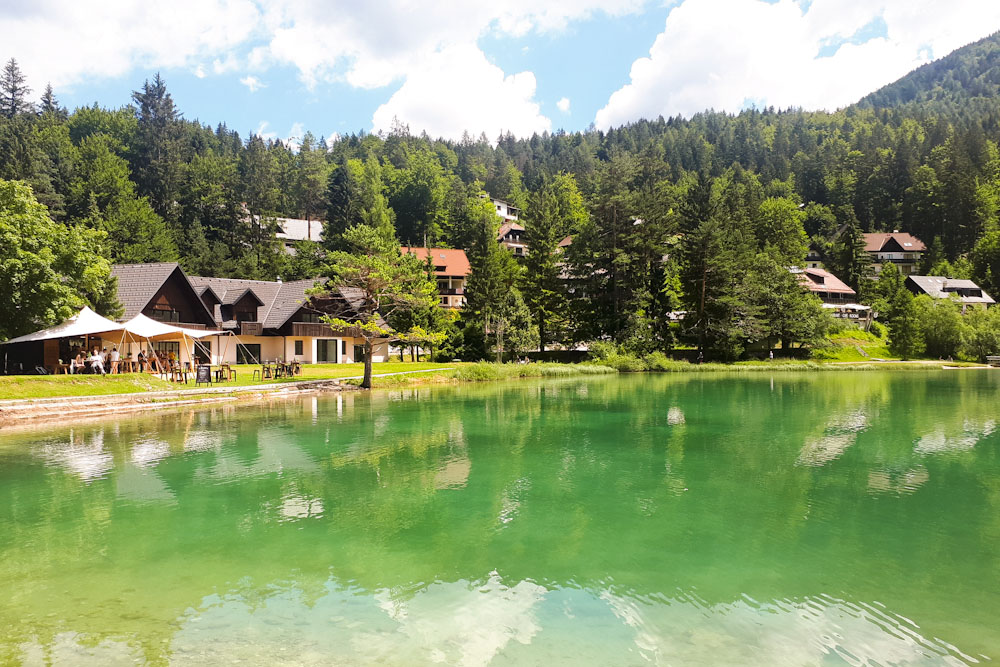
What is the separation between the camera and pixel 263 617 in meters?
6.60

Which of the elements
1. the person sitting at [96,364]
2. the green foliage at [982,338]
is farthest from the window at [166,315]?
the green foliage at [982,338]

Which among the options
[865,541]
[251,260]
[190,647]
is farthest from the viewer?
[251,260]

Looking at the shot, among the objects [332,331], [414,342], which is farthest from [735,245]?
[332,331]

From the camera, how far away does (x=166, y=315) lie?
41.5 meters

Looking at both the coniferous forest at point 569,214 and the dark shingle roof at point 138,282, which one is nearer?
the dark shingle roof at point 138,282

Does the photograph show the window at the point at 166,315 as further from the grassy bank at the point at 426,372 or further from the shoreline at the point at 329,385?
the shoreline at the point at 329,385

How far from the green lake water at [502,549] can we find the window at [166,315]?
25.2m

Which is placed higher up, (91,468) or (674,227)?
(674,227)

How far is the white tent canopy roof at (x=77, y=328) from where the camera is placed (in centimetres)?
2766

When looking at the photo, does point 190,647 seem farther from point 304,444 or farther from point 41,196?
point 41,196

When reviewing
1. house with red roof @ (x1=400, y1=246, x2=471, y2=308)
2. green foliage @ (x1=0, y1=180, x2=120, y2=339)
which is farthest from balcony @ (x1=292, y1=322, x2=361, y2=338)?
house with red roof @ (x1=400, y1=246, x2=471, y2=308)

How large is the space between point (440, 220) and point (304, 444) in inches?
3609

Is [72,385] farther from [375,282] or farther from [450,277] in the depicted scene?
[450,277]

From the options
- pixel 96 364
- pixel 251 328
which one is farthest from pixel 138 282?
pixel 96 364
